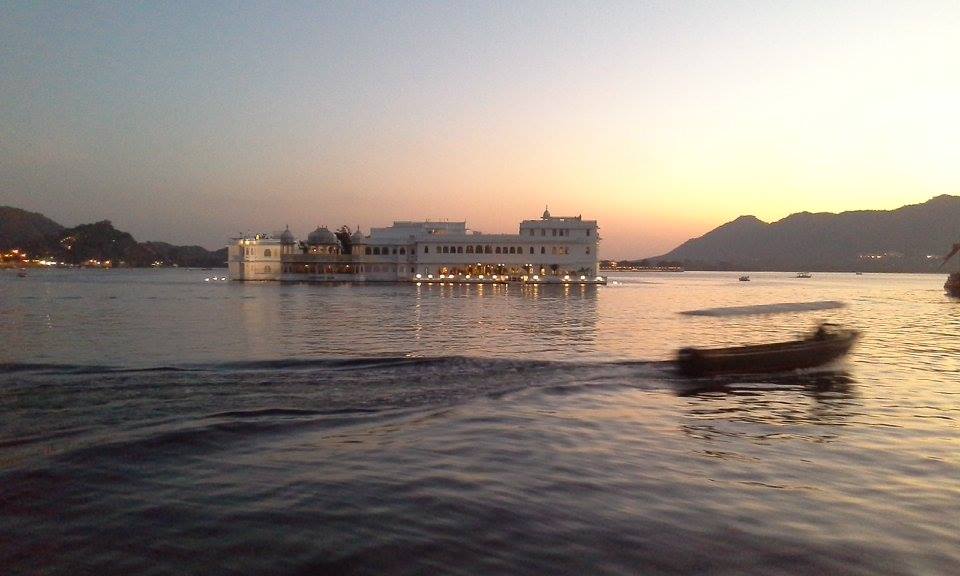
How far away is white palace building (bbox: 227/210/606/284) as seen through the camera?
8769 centimetres

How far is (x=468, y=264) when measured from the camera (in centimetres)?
8944

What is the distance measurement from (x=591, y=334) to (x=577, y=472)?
20606 millimetres

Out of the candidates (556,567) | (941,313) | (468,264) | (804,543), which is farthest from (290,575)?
(468,264)

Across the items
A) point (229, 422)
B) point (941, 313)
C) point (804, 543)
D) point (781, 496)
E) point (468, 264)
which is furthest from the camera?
point (468, 264)

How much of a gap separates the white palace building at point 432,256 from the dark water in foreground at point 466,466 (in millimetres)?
66151

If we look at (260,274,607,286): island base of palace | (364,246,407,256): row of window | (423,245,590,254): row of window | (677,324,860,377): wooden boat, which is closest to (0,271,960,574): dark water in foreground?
(677,324,860,377): wooden boat

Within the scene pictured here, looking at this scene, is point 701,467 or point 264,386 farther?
point 264,386

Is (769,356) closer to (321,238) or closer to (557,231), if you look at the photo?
(557,231)

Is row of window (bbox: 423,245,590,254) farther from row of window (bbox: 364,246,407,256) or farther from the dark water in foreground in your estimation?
the dark water in foreground

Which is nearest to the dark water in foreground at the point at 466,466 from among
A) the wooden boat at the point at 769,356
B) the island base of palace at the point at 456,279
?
the wooden boat at the point at 769,356

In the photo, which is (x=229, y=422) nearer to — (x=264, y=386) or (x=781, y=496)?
(x=264, y=386)

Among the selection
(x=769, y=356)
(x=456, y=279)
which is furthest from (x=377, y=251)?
(x=769, y=356)

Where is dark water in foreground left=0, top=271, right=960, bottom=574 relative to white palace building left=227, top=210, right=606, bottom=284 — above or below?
below

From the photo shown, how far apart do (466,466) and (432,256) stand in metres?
79.5
